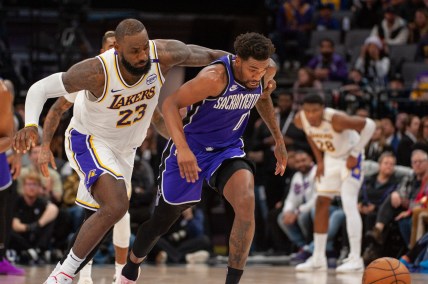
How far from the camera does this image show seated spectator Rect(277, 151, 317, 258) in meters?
11.5

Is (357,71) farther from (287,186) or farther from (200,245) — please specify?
(200,245)

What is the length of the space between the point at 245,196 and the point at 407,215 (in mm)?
4932

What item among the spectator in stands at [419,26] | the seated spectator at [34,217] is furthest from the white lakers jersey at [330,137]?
the spectator in stands at [419,26]

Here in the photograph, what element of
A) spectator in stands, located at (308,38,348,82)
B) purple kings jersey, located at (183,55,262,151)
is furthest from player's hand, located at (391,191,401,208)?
purple kings jersey, located at (183,55,262,151)

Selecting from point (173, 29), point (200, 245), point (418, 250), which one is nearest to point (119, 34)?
point (418, 250)

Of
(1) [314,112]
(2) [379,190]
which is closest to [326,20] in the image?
(2) [379,190]

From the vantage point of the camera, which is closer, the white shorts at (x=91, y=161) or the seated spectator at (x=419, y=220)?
the white shorts at (x=91, y=161)

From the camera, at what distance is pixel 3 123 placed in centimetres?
643

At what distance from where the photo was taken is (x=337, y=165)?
9.98m

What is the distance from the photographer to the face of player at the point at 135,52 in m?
5.74

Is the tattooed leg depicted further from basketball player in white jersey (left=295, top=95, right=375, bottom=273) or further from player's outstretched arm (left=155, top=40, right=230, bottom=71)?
basketball player in white jersey (left=295, top=95, right=375, bottom=273)

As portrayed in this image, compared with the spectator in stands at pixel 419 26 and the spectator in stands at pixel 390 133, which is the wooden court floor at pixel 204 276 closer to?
the spectator in stands at pixel 390 133

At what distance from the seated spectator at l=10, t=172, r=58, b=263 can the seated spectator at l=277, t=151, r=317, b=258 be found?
3009 mm

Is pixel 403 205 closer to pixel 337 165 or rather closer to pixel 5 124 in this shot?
pixel 337 165
